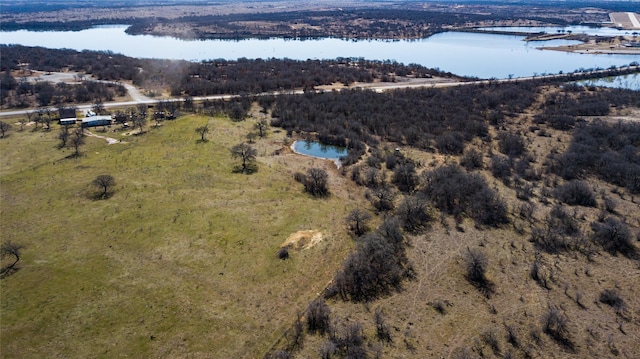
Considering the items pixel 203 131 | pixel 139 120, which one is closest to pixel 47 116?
pixel 139 120

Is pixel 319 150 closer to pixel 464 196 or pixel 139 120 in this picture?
pixel 464 196

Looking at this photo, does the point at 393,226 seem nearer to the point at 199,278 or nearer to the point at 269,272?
the point at 269,272

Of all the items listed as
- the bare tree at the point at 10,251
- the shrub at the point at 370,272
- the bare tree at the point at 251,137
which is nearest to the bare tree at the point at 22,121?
the bare tree at the point at 251,137

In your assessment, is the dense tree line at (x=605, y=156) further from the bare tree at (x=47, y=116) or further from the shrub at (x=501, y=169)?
the bare tree at (x=47, y=116)

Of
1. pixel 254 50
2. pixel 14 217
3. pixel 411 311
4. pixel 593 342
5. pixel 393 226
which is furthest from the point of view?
pixel 254 50

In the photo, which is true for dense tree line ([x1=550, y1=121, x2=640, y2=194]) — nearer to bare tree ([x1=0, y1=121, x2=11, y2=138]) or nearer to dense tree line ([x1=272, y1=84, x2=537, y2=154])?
dense tree line ([x1=272, y1=84, x2=537, y2=154])

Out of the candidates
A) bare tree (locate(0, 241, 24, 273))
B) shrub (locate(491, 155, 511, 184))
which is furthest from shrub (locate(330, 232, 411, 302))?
bare tree (locate(0, 241, 24, 273))

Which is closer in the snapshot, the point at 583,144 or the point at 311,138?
the point at 583,144

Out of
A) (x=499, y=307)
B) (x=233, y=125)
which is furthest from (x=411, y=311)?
(x=233, y=125)
